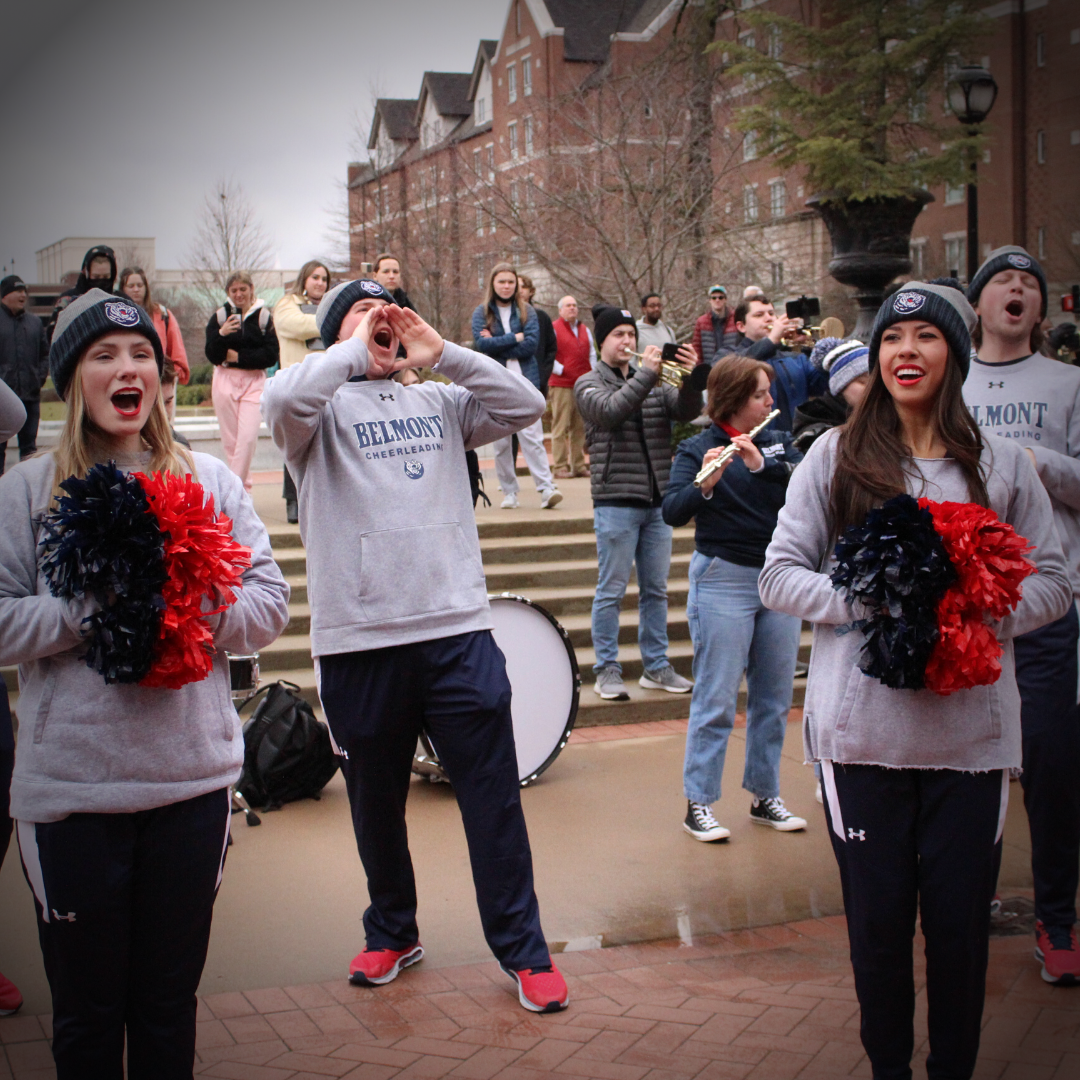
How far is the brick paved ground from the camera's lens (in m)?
3.46

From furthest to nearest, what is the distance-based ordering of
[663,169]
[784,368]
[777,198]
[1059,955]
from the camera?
[777,198]
[663,169]
[784,368]
[1059,955]

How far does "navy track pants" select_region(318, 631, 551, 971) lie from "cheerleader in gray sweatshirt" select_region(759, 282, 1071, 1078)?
3.82ft

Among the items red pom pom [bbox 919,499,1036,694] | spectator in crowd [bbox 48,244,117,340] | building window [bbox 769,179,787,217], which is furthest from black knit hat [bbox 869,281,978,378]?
building window [bbox 769,179,787,217]

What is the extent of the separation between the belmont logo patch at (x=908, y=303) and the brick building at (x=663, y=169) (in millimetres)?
12608

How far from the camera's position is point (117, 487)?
8.38 feet

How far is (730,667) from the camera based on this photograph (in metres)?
5.36

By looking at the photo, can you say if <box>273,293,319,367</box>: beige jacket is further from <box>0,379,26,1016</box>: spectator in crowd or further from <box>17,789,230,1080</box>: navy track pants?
<box>17,789,230,1080</box>: navy track pants

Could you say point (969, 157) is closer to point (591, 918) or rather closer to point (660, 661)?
point (660, 661)

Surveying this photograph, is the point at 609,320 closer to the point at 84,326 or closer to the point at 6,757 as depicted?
the point at 6,757

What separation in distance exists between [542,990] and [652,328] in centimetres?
944

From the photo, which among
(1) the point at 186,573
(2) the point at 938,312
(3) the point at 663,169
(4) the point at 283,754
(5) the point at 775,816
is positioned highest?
(3) the point at 663,169

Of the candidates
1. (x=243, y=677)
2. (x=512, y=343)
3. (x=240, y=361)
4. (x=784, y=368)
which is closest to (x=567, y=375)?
(x=512, y=343)

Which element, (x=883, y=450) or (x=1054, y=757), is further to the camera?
(x=1054, y=757)

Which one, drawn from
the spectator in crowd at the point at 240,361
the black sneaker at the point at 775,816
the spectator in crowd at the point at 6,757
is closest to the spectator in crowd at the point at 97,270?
the spectator in crowd at the point at 240,361
